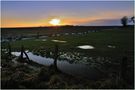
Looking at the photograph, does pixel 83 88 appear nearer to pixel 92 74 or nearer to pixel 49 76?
pixel 49 76

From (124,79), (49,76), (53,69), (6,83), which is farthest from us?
(53,69)

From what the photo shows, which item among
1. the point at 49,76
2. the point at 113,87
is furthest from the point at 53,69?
the point at 113,87

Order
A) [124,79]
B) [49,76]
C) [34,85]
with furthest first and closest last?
[49,76] < [124,79] < [34,85]

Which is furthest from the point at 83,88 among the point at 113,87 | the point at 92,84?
the point at 113,87

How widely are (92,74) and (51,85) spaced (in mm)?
6258

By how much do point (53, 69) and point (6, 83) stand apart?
6.25 m

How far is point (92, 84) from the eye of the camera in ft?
46.0

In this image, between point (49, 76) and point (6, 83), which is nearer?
point (6, 83)

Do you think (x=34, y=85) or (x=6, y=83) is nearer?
(x=6, y=83)

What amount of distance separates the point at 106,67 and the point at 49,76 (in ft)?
25.2

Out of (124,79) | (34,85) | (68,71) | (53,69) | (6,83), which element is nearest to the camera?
(6,83)

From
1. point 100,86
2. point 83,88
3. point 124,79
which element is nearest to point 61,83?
point 83,88

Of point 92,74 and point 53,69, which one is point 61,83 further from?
point 92,74

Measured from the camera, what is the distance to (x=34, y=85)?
13.6 m
